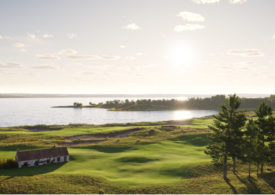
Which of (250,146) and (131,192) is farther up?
(250,146)

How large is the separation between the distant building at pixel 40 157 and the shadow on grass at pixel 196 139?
33497mm

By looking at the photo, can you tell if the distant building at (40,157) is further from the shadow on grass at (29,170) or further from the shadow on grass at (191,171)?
the shadow on grass at (191,171)

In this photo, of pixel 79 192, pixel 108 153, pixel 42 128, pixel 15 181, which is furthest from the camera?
pixel 42 128

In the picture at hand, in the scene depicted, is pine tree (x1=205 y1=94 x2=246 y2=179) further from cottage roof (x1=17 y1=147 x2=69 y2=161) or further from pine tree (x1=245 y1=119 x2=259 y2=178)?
cottage roof (x1=17 y1=147 x2=69 y2=161)

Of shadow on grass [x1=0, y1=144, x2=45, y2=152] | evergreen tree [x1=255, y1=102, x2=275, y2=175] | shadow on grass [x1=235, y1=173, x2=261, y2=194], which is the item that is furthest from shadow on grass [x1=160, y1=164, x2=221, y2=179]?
shadow on grass [x1=0, y1=144, x2=45, y2=152]

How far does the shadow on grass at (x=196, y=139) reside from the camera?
5800 centimetres

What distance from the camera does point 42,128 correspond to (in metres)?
93.0

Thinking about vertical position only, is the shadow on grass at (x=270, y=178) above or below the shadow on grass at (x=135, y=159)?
above

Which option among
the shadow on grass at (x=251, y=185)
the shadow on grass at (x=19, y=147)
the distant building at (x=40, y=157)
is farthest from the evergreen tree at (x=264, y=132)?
the shadow on grass at (x=19, y=147)

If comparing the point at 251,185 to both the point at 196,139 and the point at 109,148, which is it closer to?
the point at 196,139

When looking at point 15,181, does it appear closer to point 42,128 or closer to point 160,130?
point 160,130

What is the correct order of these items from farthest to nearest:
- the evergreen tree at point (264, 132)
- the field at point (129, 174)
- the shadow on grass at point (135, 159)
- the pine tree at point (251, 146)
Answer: the shadow on grass at point (135, 159) < the evergreen tree at point (264, 132) < the pine tree at point (251, 146) < the field at point (129, 174)

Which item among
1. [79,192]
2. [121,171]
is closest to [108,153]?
[121,171]

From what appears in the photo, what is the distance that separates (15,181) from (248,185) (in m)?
32.0
